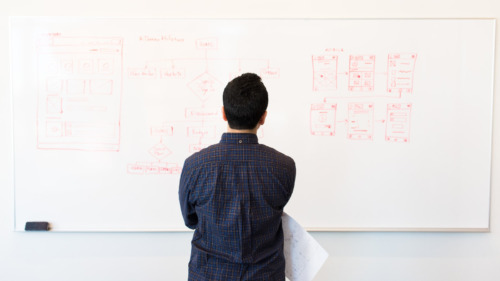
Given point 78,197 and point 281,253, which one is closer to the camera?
point 281,253

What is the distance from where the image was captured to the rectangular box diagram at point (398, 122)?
78.0 inches

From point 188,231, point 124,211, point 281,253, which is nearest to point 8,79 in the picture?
point 124,211

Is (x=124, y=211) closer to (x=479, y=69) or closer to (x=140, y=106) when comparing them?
(x=140, y=106)

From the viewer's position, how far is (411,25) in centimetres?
196

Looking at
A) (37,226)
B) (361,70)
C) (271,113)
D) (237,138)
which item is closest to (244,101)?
(237,138)

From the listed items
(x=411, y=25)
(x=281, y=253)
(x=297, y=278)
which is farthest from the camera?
(x=411, y=25)

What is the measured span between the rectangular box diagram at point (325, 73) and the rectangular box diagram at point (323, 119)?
0.10 m

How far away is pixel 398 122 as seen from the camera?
6.52 ft

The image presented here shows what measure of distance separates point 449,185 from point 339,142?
674mm

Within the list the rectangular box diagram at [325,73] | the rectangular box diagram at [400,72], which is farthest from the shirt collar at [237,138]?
the rectangular box diagram at [400,72]

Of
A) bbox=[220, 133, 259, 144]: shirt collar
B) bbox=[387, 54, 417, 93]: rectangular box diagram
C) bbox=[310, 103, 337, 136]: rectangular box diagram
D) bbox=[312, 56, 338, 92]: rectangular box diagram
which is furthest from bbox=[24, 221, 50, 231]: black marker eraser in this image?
bbox=[387, 54, 417, 93]: rectangular box diagram

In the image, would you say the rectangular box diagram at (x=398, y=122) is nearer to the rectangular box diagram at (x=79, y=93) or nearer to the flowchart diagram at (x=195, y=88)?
the flowchart diagram at (x=195, y=88)

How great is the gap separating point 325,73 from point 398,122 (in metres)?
0.50

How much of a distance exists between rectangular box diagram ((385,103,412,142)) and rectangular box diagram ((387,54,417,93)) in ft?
0.31
